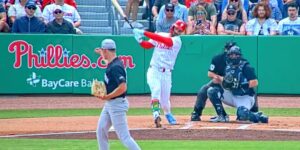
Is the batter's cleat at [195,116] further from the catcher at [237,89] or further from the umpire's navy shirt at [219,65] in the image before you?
the umpire's navy shirt at [219,65]

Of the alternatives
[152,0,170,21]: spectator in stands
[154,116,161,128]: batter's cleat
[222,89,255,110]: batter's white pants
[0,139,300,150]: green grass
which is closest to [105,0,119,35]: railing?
[152,0,170,21]: spectator in stands

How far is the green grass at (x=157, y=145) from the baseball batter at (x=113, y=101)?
1676 millimetres

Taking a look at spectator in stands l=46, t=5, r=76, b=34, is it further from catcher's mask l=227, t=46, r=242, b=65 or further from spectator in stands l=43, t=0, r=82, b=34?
catcher's mask l=227, t=46, r=242, b=65

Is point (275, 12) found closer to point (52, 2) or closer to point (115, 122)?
point (52, 2)

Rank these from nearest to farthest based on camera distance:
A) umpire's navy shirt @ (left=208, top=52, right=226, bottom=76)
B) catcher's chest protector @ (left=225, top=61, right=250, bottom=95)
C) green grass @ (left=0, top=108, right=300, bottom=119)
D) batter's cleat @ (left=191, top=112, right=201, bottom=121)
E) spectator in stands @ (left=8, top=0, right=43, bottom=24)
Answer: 1. catcher's chest protector @ (left=225, top=61, right=250, bottom=95)
2. umpire's navy shirt @ (left=208, top=52, right=226, bottom=76)
3. batter's cleat @ (left=191, top=112, right=201, bottom=121)
4. green grass @ (left=0, top=108, right=300, bottom=119)
5. spectator in stands @ (left=8, top=0, right=43, bottom=24)

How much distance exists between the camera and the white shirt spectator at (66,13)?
897 inches

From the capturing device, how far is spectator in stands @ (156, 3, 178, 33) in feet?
72.4

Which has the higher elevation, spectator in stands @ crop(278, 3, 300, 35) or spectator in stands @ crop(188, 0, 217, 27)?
spectator in stands @ crop(188, 0, 217, 27)

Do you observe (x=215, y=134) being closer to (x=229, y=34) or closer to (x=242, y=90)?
(x=242, y=90)

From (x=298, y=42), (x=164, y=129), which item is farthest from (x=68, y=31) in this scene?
(x=164, y=129)

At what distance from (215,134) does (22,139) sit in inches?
128

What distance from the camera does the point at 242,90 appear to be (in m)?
17.0

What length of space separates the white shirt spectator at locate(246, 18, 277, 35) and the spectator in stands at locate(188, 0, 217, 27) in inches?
A: 34.4

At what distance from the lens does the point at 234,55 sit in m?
16.7
